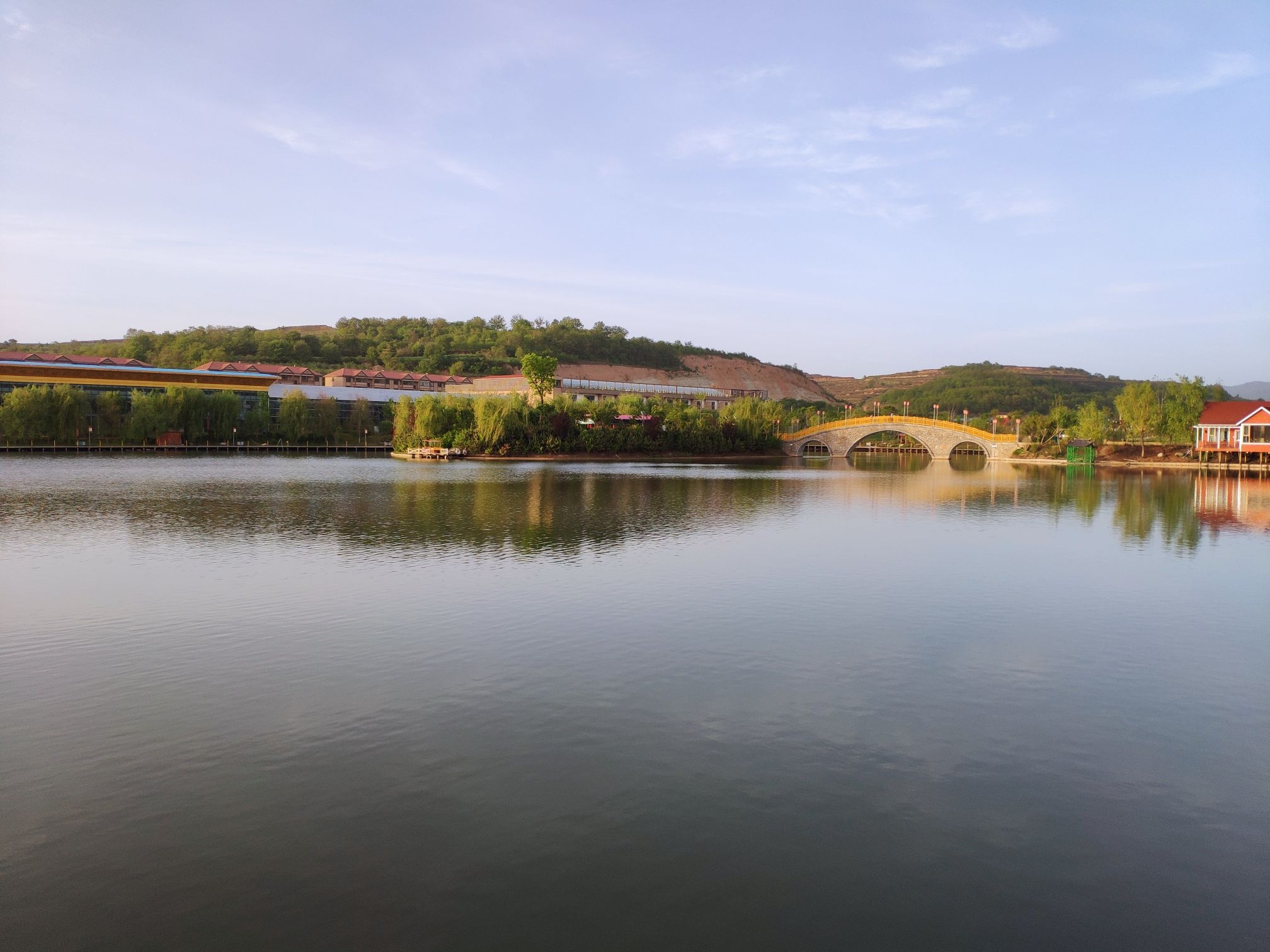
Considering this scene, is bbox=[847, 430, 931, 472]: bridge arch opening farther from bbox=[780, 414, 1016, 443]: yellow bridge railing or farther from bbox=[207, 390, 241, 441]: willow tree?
bbox=[207, 390, 241, 441]: willow tree

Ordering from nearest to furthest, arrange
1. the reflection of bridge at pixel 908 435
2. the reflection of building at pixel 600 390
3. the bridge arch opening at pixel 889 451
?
the reflection of bridge at pixel 908 435, the bridge arch opening at pixel 889 451, the reflection of building at pixel 600 390

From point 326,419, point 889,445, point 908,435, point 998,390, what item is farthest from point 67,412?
point 998,390

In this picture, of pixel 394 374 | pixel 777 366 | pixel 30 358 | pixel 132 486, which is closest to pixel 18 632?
pixel 132 486

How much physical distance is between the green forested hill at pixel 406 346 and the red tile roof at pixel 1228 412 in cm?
8043

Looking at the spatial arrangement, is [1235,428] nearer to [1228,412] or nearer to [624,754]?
[1228,412]

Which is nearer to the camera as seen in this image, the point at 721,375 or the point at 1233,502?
the point at 1233,502

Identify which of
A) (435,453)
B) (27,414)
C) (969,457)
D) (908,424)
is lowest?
(969,457)

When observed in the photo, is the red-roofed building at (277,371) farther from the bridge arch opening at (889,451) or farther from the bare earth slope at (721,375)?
the bridge arch opening at (889,451)

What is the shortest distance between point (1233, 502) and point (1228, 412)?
3184 cm

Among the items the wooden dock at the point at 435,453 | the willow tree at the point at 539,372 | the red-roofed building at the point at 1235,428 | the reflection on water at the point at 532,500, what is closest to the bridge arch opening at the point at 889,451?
the red-roofed building at the point at 1235,428

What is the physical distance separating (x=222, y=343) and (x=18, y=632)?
357ft

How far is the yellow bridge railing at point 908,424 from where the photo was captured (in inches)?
2938

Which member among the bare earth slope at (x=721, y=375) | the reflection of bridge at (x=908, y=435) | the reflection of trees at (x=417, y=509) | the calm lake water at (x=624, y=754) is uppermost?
the bare earth slope at (x=721, y=375)

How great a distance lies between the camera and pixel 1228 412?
59.9 m
